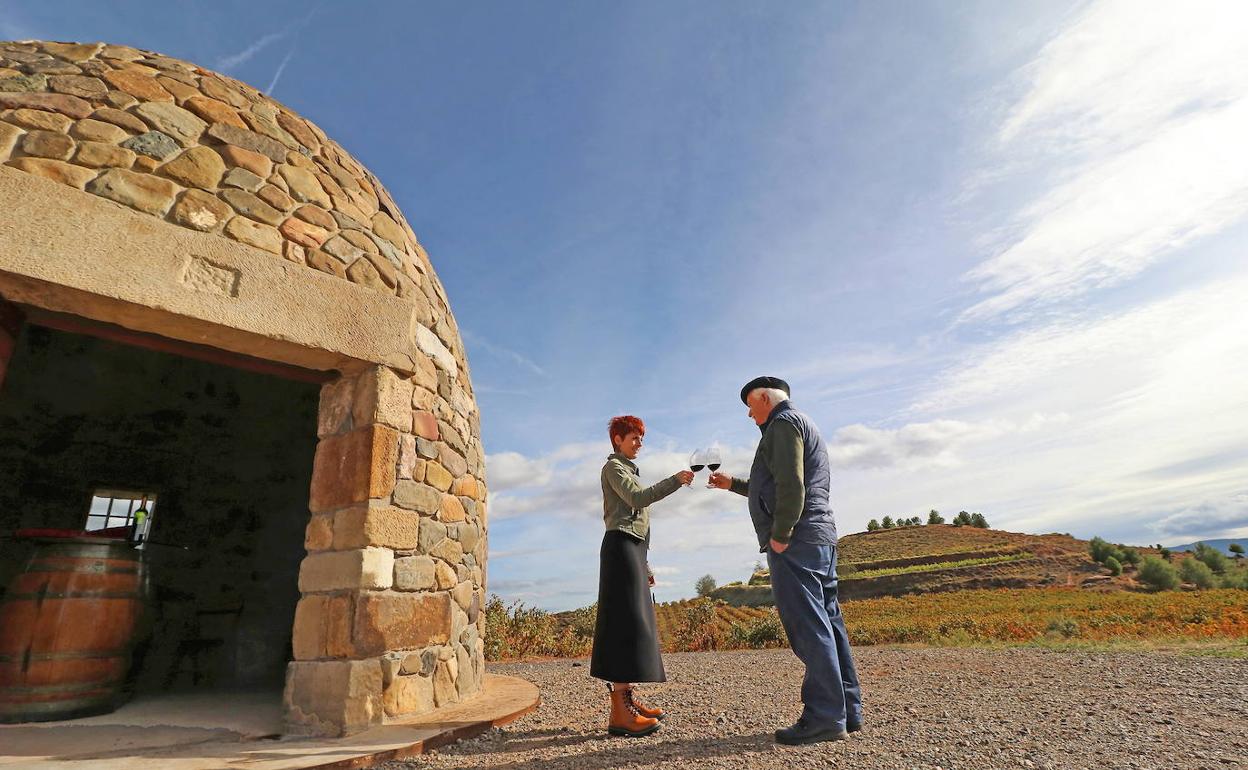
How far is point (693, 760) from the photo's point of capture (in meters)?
2.88

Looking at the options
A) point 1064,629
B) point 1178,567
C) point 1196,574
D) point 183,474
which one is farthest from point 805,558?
point 1178,567

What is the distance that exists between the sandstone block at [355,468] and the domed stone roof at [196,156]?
947mm

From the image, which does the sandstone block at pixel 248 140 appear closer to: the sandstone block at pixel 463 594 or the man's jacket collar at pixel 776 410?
the sandstone block at pixel 463 594

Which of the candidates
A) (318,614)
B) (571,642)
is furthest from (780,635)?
(318,614)

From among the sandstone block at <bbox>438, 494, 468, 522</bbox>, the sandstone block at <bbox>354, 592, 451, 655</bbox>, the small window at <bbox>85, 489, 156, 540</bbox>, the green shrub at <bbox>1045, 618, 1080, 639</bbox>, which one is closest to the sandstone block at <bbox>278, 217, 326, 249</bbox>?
the sandstone block at <bbox>438, 494, 468, 522</bbox>

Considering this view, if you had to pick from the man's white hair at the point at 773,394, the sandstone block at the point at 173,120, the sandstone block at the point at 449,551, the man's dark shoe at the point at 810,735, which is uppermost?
the sandstone block at the point at 173,120

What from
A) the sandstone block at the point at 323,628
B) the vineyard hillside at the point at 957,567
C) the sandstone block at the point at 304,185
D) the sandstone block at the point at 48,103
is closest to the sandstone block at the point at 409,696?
the sandstone block at the point at 323,628

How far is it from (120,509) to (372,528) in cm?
422

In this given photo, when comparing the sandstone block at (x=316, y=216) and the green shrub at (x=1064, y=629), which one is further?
the green shrub at (x=1064, y=629)

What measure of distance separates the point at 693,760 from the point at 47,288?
3.94m

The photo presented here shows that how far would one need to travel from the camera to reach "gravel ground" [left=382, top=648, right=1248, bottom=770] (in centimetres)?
286

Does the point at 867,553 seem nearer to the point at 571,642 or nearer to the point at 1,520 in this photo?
the point at 571,642

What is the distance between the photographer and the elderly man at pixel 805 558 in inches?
121

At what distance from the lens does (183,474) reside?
20.0 ft
